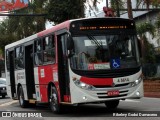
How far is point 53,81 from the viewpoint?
16234 millimetres

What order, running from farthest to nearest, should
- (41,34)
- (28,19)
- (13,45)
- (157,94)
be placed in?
1. (28,19)
2. (157,94)
3. (13,45)
4. (41,34)

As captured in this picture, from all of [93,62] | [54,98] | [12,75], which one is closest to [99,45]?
[93,62]

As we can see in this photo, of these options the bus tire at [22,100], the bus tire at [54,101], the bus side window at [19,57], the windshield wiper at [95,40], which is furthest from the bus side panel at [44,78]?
the bus tire at [22,100]

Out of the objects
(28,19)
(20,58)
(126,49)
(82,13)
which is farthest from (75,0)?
(126,49)

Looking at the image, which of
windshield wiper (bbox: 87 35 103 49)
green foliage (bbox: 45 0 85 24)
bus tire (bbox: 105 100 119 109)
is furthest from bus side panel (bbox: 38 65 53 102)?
green foliage (bbox: 45 0 85 24)

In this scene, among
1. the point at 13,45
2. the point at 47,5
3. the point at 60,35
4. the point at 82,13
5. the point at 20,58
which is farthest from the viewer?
the point at 47,5

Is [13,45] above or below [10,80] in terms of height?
above

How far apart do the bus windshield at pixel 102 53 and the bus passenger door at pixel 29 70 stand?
5.27m

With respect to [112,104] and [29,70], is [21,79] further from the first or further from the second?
[112,104]

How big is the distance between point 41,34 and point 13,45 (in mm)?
5014

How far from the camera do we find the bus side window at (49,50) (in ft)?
53.4

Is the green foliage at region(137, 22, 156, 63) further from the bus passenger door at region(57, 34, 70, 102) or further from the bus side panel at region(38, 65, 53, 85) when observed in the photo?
the bus passenger door at region(57, 34, 70, 102)

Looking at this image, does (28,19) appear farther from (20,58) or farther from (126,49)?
(126,49)

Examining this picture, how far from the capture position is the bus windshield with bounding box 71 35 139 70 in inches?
578
